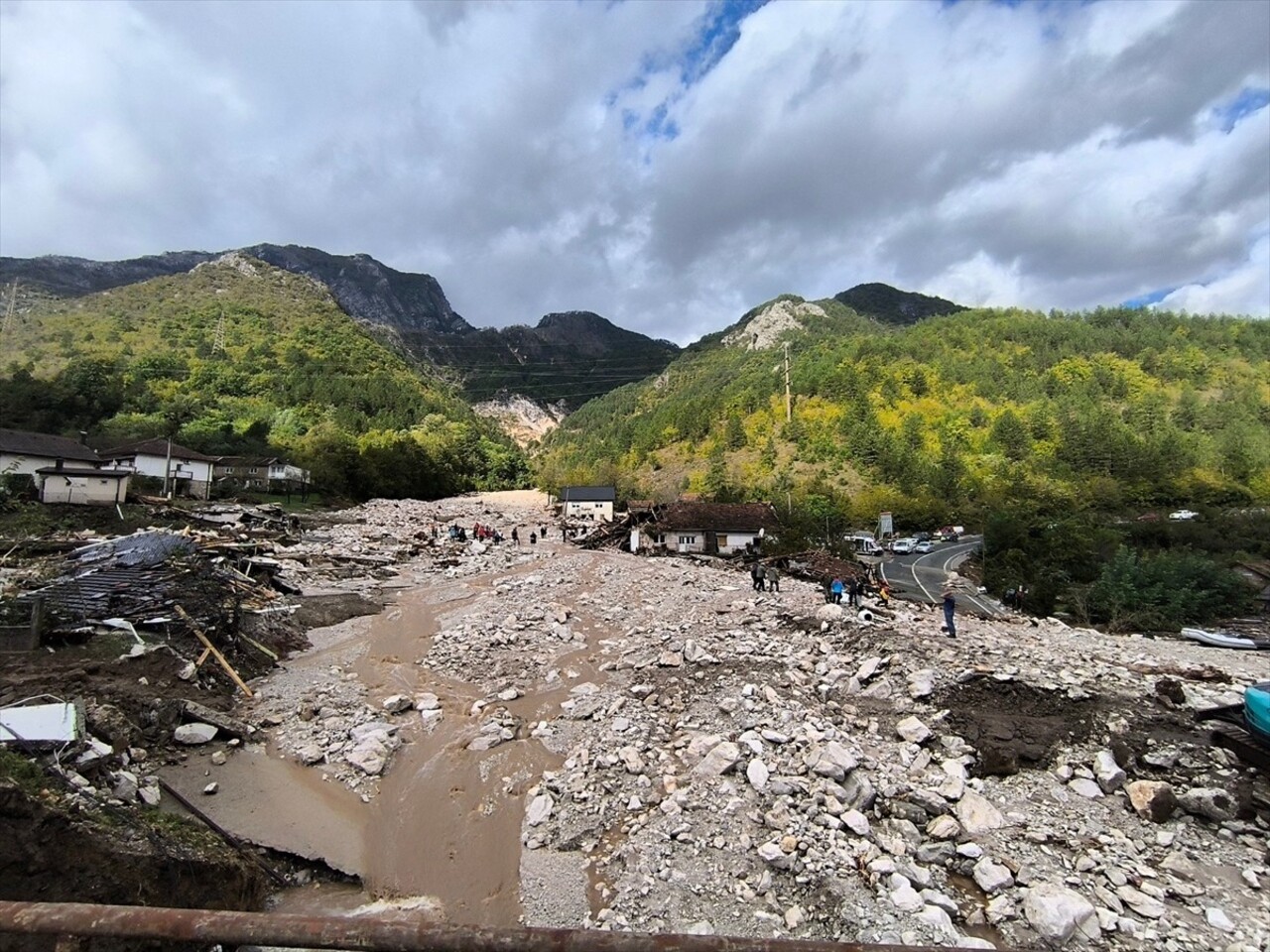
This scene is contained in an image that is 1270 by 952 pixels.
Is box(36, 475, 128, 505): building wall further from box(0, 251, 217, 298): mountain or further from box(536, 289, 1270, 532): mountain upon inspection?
box(0, 251, 217, 298): mountain

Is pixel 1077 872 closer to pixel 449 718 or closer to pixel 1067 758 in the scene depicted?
pixel 1067 758

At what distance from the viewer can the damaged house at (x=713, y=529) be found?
43.6m

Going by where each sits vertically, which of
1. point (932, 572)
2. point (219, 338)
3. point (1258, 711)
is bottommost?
point (932, 572)

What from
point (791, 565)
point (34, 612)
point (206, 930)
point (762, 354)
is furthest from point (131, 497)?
point (762, 354)

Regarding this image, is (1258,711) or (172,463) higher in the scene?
(172,463)

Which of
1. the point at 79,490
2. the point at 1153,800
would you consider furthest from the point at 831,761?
the point at 79,490

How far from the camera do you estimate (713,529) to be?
4425cm

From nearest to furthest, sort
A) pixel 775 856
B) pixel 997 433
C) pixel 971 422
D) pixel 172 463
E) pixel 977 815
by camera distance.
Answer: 1. pixel 775 856
2. pixel 977 815
3. pixel 172 463
4. pixel 997 433
5. pixel 971 422

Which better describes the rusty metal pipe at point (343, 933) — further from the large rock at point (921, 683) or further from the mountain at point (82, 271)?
the mountain at point (82, 271)

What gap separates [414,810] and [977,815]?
8.42 metres

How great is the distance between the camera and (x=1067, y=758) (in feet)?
30.6

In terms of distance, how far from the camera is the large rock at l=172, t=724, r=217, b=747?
10.4 metres

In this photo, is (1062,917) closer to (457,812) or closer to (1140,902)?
(1140,902)

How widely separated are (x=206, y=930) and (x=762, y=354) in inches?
5514
